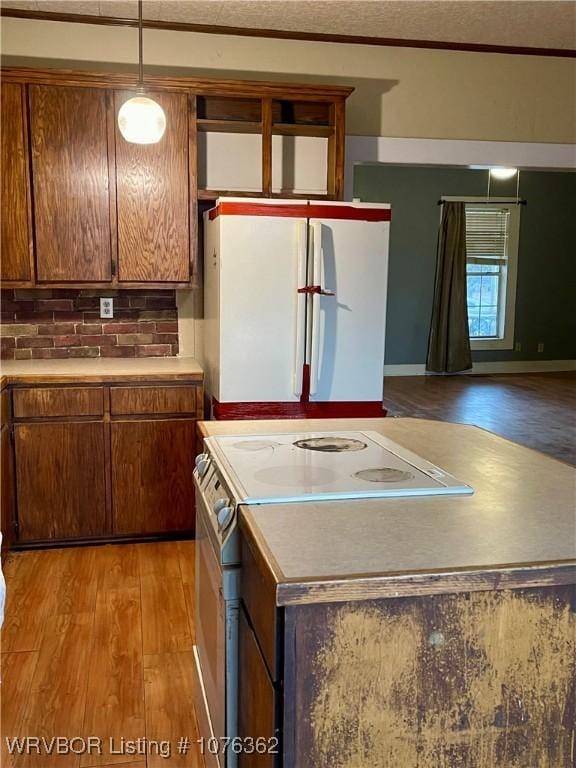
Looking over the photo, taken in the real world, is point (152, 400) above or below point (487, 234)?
below

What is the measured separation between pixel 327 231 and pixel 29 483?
1868 millimetres

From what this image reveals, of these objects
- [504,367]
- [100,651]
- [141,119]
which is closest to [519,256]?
[504,367]

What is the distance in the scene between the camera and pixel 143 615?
8.90ft

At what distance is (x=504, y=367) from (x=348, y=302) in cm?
607

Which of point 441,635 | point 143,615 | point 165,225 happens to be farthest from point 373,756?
point 165,225

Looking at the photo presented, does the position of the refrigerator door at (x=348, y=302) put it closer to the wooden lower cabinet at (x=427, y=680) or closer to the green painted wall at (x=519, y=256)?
the wooden lower cabinet at (x=427, y=680)

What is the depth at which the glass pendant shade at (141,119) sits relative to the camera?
246 centimetres

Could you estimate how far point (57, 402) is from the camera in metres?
3.28

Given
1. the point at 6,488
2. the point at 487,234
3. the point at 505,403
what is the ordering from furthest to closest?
1. the point at 487,234
2. the point at 505,403
3. the point at 6,488

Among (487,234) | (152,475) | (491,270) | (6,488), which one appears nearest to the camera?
(6,488)

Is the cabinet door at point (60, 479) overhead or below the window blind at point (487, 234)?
below

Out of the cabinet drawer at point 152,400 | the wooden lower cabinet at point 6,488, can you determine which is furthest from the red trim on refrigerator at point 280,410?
the wooden lower cabinet at point 6,488

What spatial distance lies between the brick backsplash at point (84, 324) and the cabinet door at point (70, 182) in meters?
0.35

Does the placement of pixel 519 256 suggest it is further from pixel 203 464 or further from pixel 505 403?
pixel 203 464
